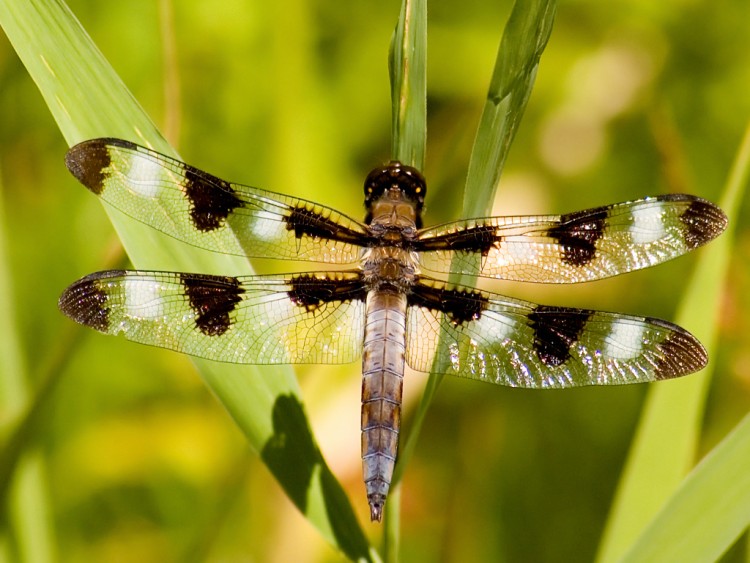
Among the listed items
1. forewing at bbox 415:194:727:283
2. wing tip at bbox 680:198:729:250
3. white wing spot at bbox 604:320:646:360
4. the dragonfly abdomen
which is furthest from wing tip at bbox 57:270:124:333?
wing tip at bbox 680:198:729:250

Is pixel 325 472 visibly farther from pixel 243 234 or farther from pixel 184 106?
pixel 184 106

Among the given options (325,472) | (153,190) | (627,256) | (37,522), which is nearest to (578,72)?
(627,256)

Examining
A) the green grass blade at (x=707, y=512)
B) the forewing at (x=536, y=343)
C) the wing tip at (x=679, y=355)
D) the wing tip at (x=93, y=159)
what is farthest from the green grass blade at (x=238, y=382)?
the wing tip at (x=679, y=355)

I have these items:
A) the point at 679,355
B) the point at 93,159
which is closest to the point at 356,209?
the point at 93,159

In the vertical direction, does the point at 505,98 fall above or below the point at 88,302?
above

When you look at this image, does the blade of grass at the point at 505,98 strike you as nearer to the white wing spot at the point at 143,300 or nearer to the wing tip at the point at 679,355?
the wing tip at the point at 679,355

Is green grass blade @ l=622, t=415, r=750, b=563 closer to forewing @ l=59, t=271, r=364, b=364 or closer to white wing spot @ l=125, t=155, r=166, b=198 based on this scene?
forewing @ l=59, t=271, r=364, b=364

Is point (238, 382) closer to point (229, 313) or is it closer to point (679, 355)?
point (229, 313)

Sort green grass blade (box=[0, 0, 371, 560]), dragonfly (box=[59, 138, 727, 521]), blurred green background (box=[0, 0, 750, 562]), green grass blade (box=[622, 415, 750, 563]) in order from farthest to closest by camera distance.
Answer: blurred green background (box=[0, 0, 750, 562]), dragonfly (box=[59, 138, 727, 521]), green grass blade (box=[0, 0, 371, 560]), green grass blade (box=[622, 415, 750, 563])
